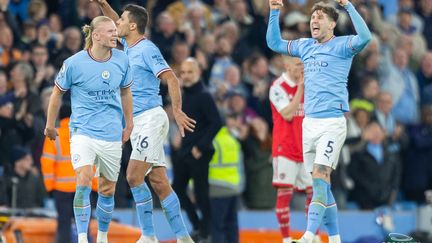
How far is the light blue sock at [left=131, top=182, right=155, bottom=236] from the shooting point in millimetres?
16812

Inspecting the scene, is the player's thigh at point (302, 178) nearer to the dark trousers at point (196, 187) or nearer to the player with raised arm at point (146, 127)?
the dark trousers at point (196, 187)

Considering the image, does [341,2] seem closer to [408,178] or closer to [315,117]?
[315,117]

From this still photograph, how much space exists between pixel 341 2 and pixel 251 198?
6.99 metres

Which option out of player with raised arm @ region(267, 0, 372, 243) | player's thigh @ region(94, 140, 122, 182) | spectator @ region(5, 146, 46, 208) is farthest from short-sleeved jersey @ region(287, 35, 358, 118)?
spectator @ region(5, 146, 46, 208)

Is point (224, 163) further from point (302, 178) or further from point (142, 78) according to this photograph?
point (142, 78)

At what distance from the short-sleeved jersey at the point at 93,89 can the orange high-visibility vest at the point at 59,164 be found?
202cm

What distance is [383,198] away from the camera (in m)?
24.1

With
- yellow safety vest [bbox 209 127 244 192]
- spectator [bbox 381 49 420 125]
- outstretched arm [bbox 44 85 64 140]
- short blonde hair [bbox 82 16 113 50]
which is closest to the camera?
outstretched arm [bbox 44 85 64 140]

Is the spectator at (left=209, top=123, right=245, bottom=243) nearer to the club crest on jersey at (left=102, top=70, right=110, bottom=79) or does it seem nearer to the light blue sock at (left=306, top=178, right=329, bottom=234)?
the light blue sock at (left=306, top=178, right=329, bottom=234)

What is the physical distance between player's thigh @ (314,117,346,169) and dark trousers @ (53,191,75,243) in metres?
3.48

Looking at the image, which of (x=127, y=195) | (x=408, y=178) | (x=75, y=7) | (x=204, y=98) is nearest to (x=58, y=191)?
(x=204, y=98)

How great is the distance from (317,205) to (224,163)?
475 cm

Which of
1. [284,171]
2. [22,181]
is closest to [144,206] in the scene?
[284,171]

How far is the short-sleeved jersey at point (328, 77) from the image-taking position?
54.3 feet
